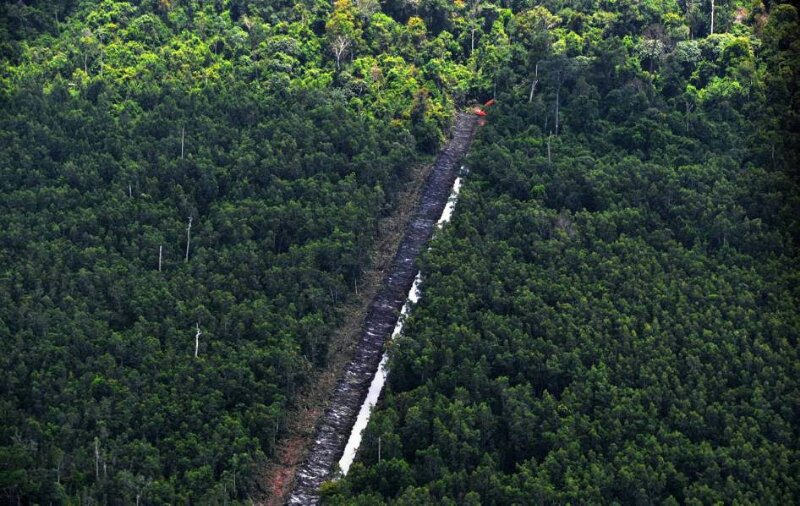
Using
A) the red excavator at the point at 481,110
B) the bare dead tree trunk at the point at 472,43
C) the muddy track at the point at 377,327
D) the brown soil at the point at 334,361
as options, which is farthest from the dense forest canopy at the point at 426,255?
the muddy track at the point at 377,327

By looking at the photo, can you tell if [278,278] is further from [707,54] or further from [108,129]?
[707,54]

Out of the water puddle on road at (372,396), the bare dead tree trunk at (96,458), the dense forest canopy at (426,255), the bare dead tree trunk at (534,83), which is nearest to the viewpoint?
the bare dead tree trunk at (96,458)

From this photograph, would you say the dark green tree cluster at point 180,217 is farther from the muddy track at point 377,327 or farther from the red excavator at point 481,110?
the red excavator at point 481,110

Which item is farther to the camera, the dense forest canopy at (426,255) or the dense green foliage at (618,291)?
the dense forest canopy at (426,255)

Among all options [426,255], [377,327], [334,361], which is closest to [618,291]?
[426,255]

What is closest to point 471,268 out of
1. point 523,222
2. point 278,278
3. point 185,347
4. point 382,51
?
point 523,222

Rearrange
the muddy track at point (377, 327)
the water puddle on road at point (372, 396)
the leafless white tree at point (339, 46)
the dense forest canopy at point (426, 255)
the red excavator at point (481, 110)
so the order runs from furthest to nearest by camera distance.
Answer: the leafless white tree at point (339, 46)
the red excavator at point (481, 110)
the water puddle on road at point (372, 396)
the muddy track at point (377, 327)
the dense forest canopy at point (426, 255)

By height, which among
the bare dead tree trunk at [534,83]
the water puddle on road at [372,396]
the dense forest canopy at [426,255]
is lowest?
the water puddle on road at [372,396]
